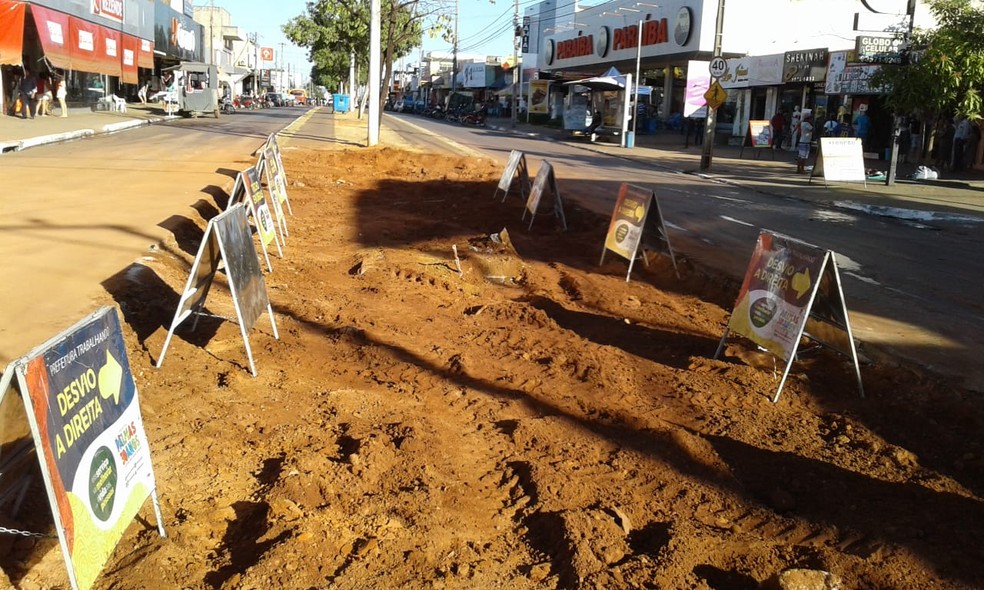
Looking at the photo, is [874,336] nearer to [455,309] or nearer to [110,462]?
[455,309]

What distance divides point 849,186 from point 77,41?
30.7 metres

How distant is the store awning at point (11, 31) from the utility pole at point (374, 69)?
1285cm

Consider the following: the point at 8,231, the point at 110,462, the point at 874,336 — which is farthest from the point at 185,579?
the point at 8,231

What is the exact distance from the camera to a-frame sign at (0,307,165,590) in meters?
2.96

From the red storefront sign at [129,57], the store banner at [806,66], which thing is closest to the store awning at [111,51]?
the red storefront sign at [129,57]

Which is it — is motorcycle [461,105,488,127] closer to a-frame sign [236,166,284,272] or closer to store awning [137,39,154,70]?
store awning [137,39,154,70]

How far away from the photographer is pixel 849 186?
20.9 metres

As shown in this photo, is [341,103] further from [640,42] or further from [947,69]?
[947,69]

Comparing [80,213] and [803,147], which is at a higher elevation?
[803,147]

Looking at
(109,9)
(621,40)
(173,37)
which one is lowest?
(109,9)

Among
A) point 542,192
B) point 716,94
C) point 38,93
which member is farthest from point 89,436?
point 38,93

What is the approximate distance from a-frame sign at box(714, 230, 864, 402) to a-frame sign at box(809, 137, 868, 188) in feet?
49.1

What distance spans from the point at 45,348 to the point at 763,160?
29.9 metres

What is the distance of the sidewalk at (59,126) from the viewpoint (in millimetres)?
22891
